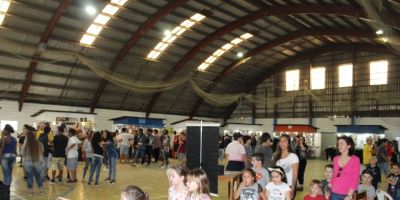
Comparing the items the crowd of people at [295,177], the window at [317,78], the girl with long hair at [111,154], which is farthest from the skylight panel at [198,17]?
the crowd of people at [295,177]

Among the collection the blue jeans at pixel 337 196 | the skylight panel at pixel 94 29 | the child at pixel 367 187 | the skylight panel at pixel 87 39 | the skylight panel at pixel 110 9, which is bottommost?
the child at pixel 367 187

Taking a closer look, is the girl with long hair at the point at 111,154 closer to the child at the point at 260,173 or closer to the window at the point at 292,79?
the child at the point at 260,173

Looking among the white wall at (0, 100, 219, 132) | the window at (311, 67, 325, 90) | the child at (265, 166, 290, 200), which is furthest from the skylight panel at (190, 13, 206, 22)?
the child at (265, 166, 290, 200)

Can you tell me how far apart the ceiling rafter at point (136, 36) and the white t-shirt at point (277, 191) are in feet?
53.4

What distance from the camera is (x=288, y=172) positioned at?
530 centimetres

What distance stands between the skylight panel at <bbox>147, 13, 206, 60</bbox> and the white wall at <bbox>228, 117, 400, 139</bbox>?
482 inches

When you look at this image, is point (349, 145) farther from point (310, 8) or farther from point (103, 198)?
point (310, 8)

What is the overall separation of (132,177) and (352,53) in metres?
20.7

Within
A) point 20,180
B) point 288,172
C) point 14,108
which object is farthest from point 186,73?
point 288,172

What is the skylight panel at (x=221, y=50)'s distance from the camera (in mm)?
26355

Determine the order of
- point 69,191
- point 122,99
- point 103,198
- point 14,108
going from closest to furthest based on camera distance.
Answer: point 103,198 → point 69,191 → point 14,108 → point 122,99

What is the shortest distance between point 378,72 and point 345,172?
24.5m

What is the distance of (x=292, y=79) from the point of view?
31.1m

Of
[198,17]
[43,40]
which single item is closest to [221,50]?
[198,17]
